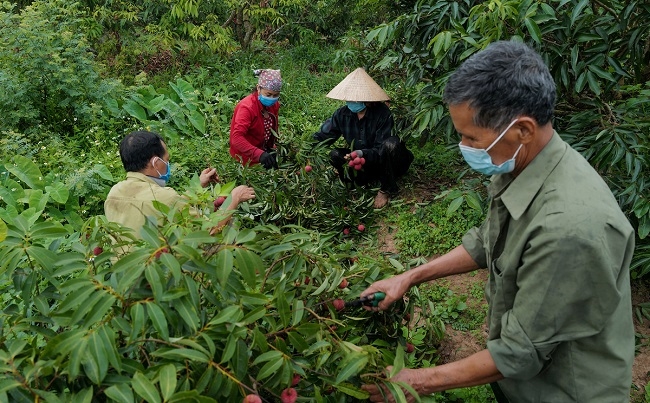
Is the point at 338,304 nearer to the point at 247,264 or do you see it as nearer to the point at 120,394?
the point at 247,264

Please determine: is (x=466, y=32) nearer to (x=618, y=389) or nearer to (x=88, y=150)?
(x=618, y=389)

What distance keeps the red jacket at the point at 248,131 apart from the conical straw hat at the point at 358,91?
650mm


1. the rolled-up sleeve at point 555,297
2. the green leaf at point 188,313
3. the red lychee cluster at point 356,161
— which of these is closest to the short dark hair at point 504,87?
the rolled-up sleeve at point 555,297

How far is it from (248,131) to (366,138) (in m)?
1.00

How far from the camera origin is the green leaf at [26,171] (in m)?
4.67

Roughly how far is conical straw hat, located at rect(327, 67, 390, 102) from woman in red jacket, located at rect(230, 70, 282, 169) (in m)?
0.52

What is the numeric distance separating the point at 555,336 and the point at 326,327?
666 millimetres

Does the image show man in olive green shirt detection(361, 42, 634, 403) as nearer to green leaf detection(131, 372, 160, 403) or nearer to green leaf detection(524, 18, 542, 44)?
green leaf detection(131, 372, 160, 403)

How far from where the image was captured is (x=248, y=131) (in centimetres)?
469

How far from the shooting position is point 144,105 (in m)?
6.13

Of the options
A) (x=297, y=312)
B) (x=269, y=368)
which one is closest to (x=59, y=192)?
(x=297, y=312)

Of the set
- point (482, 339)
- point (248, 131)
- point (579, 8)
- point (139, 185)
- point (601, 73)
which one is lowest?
point (482, 339)

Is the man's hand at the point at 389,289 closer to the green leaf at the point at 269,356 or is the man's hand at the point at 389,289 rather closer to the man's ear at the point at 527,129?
the green leaf at the point at 269,356

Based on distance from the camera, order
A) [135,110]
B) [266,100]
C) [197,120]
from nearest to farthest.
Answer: [266,100] < [135,110] < [197,120]
